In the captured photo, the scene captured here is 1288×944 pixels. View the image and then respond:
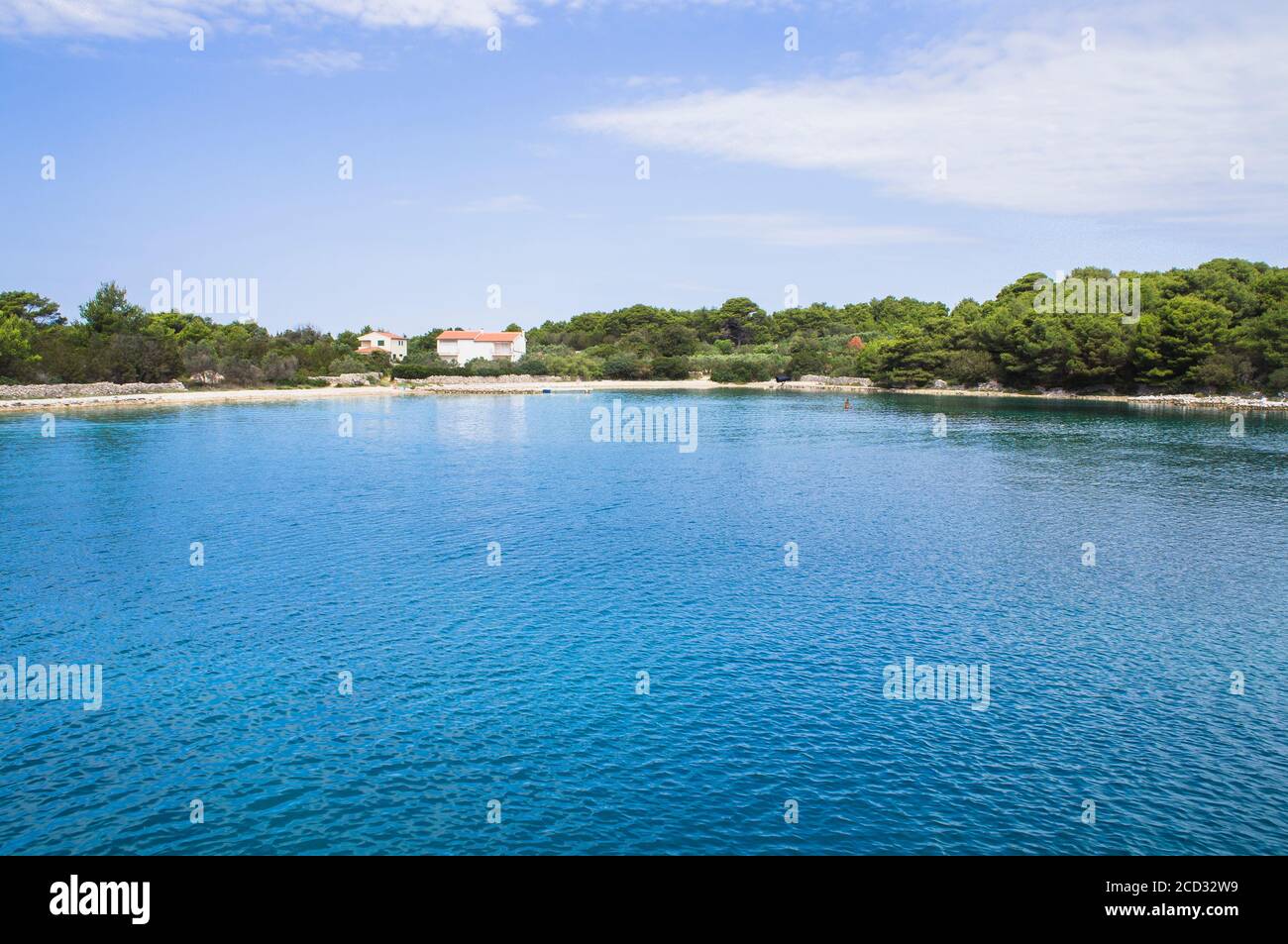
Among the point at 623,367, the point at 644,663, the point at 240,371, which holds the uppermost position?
the point at 623,367

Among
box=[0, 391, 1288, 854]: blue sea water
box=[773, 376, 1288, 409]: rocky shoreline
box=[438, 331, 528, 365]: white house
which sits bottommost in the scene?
A: box=[0, 391, 1288, 854]: blue sea water

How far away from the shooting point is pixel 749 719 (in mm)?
16844

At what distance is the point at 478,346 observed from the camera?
15300 centimetres

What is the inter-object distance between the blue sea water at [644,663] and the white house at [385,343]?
11614cm

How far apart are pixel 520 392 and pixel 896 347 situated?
173ft

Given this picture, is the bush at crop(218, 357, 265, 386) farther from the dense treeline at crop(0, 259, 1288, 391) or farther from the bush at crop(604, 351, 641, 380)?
the bush at crop(604, 351, 641, 380)

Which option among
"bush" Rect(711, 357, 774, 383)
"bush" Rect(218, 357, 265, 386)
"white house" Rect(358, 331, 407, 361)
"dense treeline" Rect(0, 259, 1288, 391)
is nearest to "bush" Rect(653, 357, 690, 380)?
"dense treeline" Rect(0, 259, 1288, 391)

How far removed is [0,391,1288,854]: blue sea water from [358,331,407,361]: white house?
116143 mm

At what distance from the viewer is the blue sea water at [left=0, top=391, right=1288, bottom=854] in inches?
531

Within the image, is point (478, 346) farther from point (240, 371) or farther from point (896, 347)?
point (896, 347)

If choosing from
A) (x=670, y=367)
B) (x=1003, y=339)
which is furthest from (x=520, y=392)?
(x=1003, y=339)
